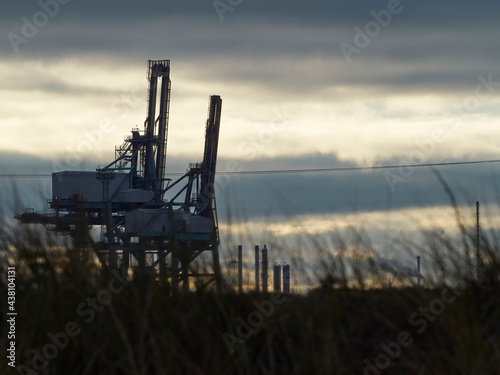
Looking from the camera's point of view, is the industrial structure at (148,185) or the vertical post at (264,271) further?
the industrial structure at (148,185)

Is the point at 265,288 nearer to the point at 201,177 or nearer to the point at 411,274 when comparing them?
the point at 411,274

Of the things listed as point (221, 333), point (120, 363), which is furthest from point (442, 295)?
point (120, 363)

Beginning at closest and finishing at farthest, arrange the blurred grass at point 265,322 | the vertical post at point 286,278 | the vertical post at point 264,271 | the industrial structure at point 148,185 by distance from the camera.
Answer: the blurred grass at point 265,322
the vertical post at point 286,278
the vertical post at point 264,271
the industrial structure at point 148,185

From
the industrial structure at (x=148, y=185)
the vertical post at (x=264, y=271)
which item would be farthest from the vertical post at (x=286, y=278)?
the industrial structure at (x=148, y=185)

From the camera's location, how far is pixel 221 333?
22.3 feet

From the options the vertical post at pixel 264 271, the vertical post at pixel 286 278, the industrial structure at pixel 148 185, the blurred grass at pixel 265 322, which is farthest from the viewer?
the industrial structure at pixel 148 185

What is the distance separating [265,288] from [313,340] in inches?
101

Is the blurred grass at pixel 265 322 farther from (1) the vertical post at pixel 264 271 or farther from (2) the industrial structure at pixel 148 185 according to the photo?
(2) the industrial structure at pixel 148 185

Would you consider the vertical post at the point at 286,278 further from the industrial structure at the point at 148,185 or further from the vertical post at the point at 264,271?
the industrial structure at the point at 148,185

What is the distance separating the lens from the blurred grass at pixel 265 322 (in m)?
5.86

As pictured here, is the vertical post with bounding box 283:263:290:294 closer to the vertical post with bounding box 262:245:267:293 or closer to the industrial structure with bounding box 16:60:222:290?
the vertical post with bounding box 262:245:267:293

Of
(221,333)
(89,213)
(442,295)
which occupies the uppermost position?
(442,295)

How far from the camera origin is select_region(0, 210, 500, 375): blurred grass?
5.86 m

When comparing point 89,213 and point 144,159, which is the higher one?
point 144,159
